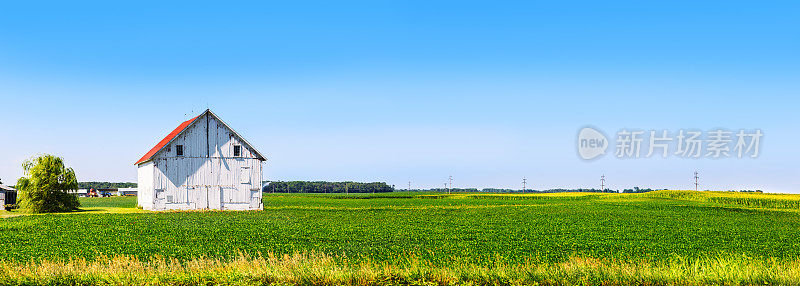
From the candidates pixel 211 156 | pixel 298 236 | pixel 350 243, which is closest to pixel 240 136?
pixel 211 156

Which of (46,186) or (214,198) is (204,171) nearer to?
(214,198)

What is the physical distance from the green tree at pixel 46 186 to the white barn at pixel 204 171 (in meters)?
8.30

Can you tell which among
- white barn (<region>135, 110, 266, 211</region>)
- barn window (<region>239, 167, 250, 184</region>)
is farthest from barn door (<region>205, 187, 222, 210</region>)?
barn window (<region>239, 167, 250, 184</region>)

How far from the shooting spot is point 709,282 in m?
10.4

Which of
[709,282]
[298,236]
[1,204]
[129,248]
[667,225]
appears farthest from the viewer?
[1,204]

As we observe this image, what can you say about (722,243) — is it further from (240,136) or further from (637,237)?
(240,136)

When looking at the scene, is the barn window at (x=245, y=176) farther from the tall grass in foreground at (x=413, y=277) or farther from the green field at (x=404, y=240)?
the tall grass in foreground at (x=413, y=277)

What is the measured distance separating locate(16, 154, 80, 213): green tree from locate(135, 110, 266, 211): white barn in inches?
327

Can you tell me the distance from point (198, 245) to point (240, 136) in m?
29.9

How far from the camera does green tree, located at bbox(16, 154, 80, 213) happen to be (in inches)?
1993

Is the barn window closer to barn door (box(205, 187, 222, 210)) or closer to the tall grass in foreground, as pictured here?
barn door (box(205, 187, 222, 210))

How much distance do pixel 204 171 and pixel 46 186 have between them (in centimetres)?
1477

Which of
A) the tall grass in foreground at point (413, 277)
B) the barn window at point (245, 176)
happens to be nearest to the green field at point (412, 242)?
the tall grass in foreground at point (413, 277)

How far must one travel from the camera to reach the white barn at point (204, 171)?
49750mm
